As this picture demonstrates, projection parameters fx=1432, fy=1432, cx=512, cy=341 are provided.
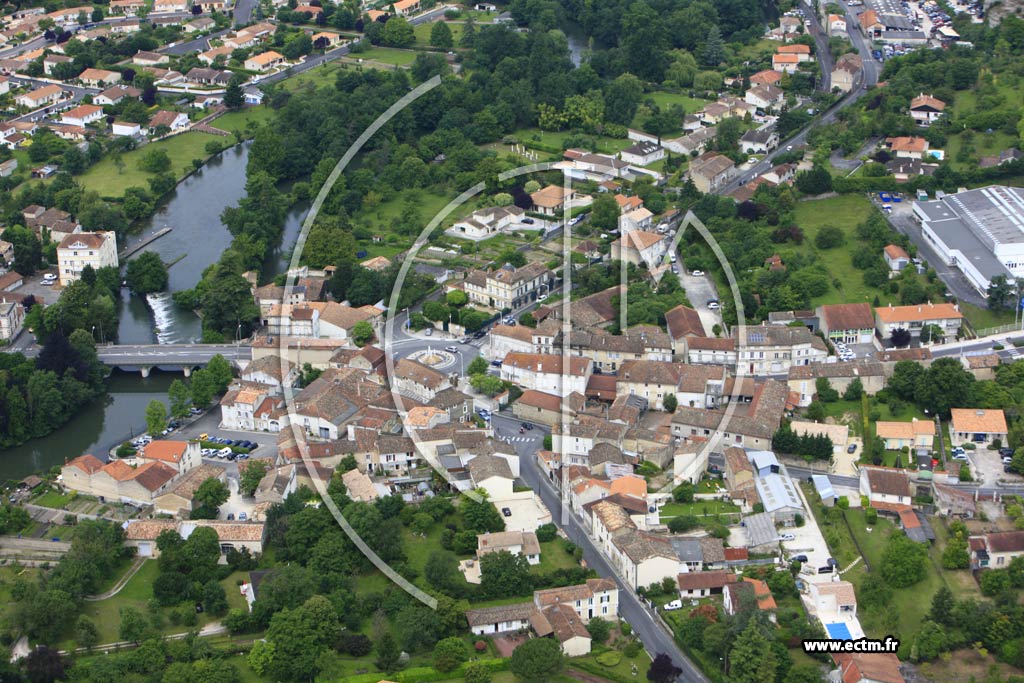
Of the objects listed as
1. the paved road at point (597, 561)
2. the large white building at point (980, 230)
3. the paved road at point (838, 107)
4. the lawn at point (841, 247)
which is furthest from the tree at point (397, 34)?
the paved road at point (597, 561)

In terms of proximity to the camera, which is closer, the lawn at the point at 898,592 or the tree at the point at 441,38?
the lawn at the point at 898,592

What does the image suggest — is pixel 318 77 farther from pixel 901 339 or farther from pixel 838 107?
pixel 901 339

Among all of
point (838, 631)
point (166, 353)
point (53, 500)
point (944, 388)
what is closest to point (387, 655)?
point (838, 631)

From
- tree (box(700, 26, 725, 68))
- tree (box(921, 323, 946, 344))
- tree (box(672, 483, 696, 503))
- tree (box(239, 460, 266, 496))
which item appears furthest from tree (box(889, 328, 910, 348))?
tree (box(700, 26, 725, 68))

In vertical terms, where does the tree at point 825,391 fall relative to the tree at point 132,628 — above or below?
below

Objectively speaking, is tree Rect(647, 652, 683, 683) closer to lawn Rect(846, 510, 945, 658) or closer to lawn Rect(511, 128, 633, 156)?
lawn Rect(846, 510, 945, 658)

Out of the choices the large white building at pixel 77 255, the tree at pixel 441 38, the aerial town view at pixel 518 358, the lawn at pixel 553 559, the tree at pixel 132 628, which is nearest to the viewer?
the tree at pixel 132 628
